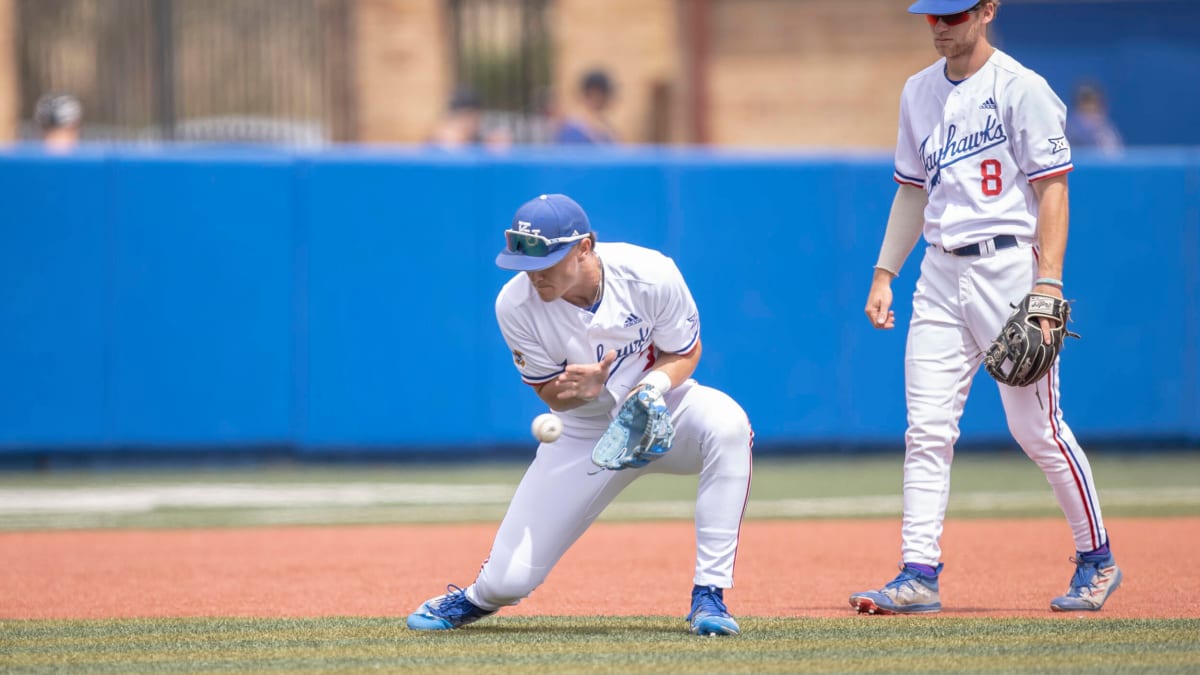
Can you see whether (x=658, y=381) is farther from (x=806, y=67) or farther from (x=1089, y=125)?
(x=806, y=67)

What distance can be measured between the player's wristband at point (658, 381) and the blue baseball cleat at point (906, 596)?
113cm

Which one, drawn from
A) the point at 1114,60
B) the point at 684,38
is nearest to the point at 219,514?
the point at 684,38

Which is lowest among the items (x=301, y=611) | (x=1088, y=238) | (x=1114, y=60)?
(x=301, y=611)

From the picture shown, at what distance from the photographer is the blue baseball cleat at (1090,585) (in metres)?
5.75

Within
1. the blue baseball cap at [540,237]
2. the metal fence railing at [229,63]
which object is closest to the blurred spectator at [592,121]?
the metal fence railing at [229,63]

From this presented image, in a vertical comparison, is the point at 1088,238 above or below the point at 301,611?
above

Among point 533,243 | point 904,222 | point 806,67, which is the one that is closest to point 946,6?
point 904,222

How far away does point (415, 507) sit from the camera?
983 centimetres

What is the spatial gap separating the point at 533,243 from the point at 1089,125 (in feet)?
40.2

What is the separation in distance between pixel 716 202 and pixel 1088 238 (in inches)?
109

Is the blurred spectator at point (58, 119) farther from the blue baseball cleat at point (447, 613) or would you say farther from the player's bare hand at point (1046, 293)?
the player's bare hand at point (1046, 293)

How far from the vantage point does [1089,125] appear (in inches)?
631

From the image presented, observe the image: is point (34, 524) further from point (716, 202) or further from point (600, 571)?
point (716, 202)

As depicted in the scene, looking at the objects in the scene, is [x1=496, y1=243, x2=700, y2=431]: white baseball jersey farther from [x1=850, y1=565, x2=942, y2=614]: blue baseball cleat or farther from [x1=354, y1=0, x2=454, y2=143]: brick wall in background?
[x1=354, y1=0, x2=454, y2=143]: brick wall in background
